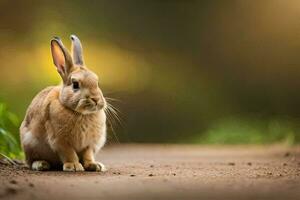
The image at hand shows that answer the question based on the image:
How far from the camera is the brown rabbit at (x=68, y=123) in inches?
128

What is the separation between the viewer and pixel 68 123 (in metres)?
3.29

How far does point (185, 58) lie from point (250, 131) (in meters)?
1.51

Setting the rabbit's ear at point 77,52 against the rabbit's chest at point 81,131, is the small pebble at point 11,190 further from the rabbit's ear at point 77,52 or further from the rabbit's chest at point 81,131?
the rabbit's ear at point 77,52

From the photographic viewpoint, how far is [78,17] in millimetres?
8055

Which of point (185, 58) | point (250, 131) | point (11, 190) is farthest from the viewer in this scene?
point (185, 58)

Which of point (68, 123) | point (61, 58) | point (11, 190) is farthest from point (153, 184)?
point (61, 58)

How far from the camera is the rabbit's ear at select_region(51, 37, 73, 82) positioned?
3.38 meters

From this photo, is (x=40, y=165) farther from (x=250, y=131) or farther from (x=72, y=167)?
(x=250, y=131)

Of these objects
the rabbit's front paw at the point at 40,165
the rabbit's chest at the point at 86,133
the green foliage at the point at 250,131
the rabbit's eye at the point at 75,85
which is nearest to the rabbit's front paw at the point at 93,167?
the rabbit's chest at the point at 86,133

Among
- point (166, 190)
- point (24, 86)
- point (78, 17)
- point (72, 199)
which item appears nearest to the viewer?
point (72, 199)

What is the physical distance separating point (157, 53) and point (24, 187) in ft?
21.6

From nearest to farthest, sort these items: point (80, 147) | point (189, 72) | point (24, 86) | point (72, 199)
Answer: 1. point (72, 199)
2. point (80, 147)
3. point (24, 86)
4. point (189, 72)

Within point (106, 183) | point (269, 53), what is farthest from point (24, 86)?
point (106, 183)

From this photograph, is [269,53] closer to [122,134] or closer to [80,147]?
[122,134]
